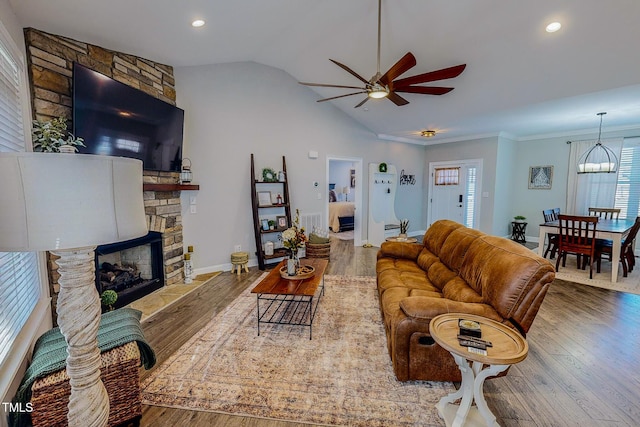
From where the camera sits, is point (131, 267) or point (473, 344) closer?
point (473, 344)

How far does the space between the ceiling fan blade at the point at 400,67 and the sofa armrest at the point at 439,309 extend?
7.49 ft

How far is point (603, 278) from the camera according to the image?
13.9ft

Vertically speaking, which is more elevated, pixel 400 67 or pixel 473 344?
pixel 400 67

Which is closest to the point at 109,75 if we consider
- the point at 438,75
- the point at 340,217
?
the point at 438,75

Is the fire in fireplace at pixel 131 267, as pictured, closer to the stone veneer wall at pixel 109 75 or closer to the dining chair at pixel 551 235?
the stone veneer wall at pixel 109 75

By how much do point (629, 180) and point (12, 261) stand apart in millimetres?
8907

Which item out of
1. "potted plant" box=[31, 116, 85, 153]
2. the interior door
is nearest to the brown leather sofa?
"potted plant" box=[31, 116, 85, 153]

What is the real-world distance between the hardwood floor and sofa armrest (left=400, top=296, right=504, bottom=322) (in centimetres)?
60

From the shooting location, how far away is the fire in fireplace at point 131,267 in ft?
10.6

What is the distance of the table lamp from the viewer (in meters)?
0.90

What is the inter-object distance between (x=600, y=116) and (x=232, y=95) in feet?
20.8

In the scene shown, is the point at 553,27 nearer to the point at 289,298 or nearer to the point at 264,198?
the point at 289,298

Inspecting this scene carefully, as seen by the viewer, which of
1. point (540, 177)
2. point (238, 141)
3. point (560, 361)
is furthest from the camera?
point (540, 177)

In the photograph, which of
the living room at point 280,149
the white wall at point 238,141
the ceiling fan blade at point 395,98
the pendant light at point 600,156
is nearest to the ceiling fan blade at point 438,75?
the ceiling fan blade at point 395,98
